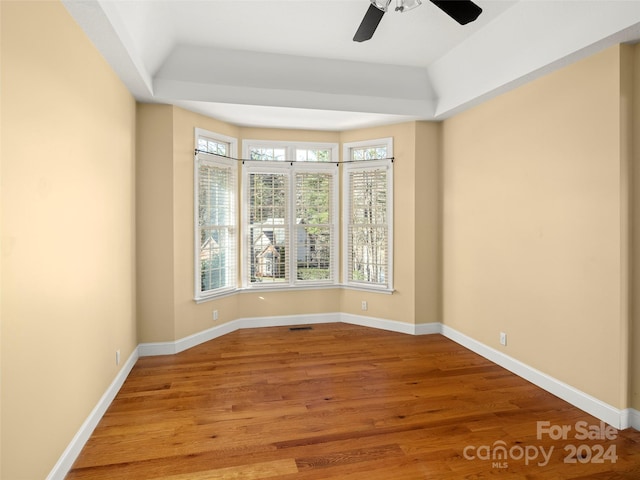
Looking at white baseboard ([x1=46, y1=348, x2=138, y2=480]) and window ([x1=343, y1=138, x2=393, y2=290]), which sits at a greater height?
window ([x1=343, y1=138, x2=393, y2=290])

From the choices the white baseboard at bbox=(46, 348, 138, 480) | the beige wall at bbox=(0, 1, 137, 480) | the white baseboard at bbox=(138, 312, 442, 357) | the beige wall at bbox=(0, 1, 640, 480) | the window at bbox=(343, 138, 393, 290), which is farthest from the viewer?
the window at bbox=(343, 138, 393, 290)

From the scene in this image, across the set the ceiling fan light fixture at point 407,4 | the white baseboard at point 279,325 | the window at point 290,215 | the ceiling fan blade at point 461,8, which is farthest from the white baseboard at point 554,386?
the ceiling fan light fixture at point 407,4

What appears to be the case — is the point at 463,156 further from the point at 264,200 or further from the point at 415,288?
the point at 264,200

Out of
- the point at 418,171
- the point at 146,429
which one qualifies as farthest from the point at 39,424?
the point at 418,171

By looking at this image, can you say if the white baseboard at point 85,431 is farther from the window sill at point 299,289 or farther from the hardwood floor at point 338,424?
the window sill at point 299,289

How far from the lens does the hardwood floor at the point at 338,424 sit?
213cm

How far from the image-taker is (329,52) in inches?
146

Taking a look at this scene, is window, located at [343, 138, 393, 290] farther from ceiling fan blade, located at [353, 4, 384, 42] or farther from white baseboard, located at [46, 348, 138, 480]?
white baseboard, located at [46, 348, 138, 480]

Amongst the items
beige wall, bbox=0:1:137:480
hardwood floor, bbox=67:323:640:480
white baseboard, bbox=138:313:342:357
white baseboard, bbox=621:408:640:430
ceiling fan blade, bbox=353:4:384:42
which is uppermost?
ceiling fan blade, bbox=353:4:384:42

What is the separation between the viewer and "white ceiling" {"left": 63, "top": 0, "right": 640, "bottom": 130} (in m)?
2.58

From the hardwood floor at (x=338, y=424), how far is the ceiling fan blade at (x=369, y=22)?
2720 millimetres

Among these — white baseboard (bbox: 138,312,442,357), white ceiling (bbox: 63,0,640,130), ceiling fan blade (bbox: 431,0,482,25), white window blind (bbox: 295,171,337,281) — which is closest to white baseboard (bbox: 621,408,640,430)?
white baseboard (bbox: 138,312,442,357)

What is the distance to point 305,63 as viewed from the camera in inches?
152

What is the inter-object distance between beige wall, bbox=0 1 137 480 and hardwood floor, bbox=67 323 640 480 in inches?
17.8
